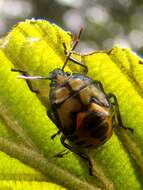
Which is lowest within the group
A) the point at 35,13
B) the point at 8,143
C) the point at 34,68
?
the point at 35,13

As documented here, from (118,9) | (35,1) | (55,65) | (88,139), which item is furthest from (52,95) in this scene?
(35,1)

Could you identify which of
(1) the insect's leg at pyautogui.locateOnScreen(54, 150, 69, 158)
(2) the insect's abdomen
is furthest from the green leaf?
(2) the insect's abdomen

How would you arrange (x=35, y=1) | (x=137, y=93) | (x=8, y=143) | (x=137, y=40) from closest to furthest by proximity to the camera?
1. (x=8, y=143)
2. (x=137, y=93)
3. (x=137, y=40)
4. (x=35, y=1)

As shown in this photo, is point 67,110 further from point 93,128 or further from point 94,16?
point 94,16

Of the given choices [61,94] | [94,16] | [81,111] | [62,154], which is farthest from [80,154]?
[94,16]

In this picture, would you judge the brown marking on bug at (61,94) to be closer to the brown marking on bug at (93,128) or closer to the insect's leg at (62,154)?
the brown marking on bug at (93,128)

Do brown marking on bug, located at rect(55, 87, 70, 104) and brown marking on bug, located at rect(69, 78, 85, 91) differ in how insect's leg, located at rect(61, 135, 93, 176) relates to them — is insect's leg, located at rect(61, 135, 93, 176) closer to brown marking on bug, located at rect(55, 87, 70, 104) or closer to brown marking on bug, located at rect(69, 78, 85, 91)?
brown marking on bug, located at rect(55, 87, 70, 104)

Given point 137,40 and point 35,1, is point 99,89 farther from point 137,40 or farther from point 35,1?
point 35,1
